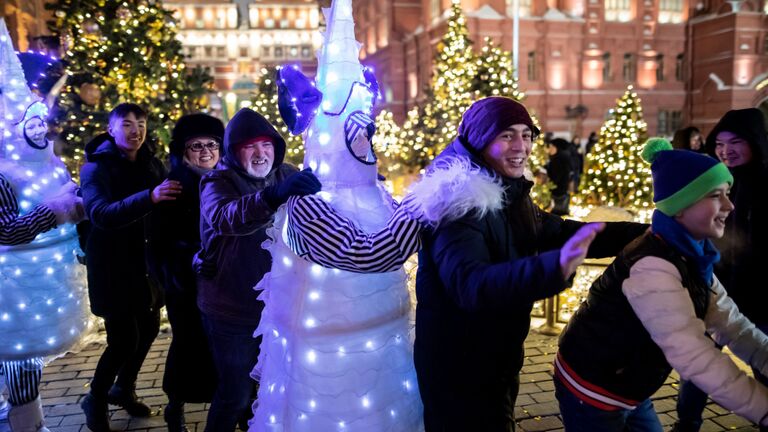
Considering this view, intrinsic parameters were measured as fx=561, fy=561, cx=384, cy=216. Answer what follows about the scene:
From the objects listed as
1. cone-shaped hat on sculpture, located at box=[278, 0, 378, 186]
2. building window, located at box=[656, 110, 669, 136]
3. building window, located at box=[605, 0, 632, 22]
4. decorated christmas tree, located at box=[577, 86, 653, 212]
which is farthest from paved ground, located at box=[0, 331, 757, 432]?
building window, located at box=[656, 110, 669, 136]

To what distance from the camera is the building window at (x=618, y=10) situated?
3494 cm

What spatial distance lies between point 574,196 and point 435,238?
11382 mm

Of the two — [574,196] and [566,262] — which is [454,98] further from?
[566,262]

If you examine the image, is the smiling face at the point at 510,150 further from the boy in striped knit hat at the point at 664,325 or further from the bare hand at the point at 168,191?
the bare hand at the point at 168,191

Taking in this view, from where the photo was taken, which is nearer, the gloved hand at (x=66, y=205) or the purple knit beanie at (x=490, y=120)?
the purple knit beanie at (x=490, y=120)

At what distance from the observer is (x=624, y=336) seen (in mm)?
2254

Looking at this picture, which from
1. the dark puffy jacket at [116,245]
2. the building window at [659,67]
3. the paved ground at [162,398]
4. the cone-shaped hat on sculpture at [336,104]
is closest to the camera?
the cone-shaped hat on sculpture at [336,104]

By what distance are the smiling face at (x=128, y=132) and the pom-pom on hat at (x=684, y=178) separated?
348 centimetres

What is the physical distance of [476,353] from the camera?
7.32 feet

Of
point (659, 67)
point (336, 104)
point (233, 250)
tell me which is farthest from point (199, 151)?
point (659, 67)

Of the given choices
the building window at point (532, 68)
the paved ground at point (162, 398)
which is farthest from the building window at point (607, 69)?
the paved ground at point (162, 398)

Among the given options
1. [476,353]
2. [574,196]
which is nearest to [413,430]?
[476,353]

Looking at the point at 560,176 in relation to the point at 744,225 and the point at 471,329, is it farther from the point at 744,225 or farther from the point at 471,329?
the point at 471,329

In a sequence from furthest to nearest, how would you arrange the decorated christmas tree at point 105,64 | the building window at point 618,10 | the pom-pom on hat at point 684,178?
the building window at point 618,10, the decorated christmas tree at point 105,64, the pom-pom on hat at point 684,178
